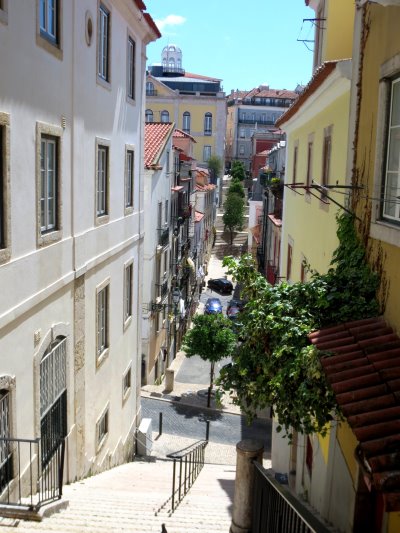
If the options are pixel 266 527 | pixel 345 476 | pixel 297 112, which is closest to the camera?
pixel 266 527

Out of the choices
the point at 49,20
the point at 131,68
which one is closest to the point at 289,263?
the point at 131,68

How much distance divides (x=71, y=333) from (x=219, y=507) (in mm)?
3874

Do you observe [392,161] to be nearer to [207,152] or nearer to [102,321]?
[102,321]

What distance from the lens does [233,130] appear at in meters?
98.8

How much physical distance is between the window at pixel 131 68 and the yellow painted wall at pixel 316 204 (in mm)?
4298

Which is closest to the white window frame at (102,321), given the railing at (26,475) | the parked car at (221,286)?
the railing at (26,475)

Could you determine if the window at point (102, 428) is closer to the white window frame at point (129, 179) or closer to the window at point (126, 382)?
the window at point (126, 382)

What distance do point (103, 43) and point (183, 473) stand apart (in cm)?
966

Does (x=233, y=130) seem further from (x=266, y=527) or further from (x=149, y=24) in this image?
(x=266, y=527)

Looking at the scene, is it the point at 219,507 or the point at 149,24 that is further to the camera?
the point at 149,24

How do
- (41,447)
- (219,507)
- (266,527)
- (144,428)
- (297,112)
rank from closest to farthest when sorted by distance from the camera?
1. (266,527)
2. (41,447)
3. (219,507)
4. (297,112)
5. (144,428)

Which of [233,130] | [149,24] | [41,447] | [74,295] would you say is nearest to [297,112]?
[149,24]

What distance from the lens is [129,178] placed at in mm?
14648

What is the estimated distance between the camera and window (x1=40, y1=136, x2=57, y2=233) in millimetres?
8695
